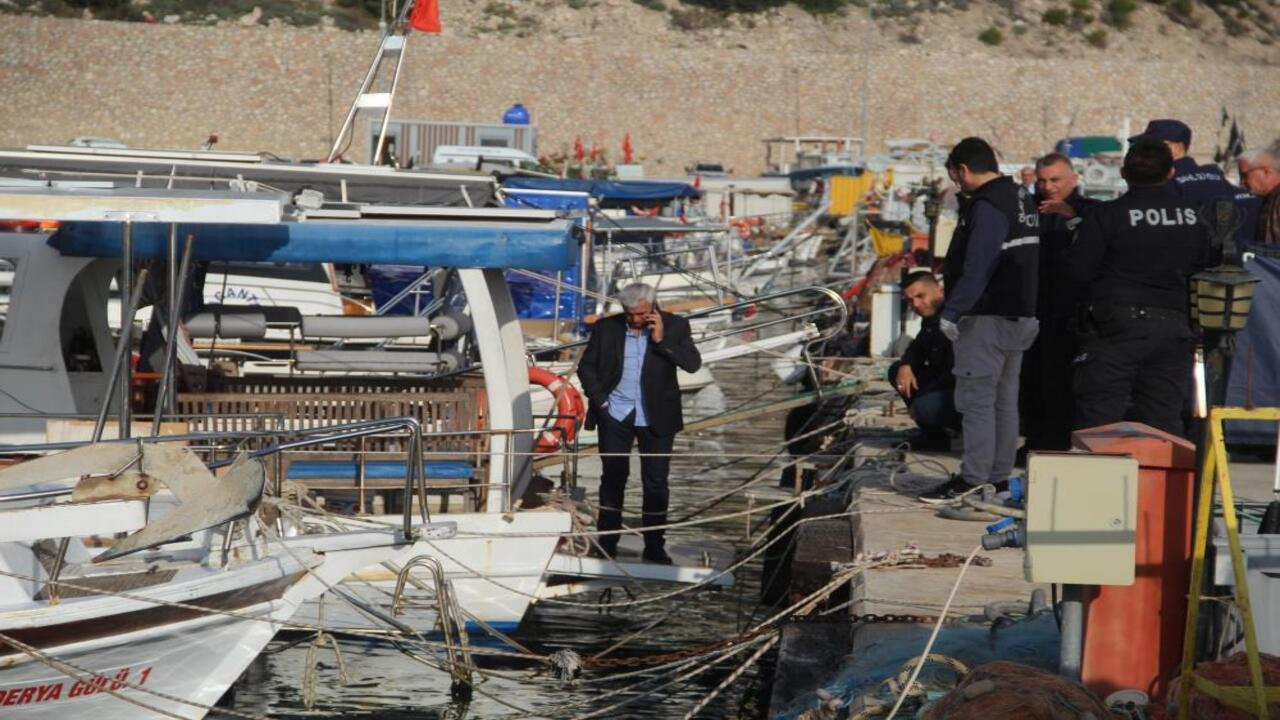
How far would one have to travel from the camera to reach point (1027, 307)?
305 inches

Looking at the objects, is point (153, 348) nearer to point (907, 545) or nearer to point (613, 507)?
point (613, 507)

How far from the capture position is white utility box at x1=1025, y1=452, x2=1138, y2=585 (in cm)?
461

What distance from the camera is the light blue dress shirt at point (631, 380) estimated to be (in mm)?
8781

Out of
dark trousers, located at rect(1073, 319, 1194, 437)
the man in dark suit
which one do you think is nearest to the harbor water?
the man in dark suit

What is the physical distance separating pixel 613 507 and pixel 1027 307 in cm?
242

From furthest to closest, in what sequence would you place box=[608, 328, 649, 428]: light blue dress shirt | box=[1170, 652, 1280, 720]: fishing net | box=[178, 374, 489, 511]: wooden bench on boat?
box=[608, 328, 649, 428]: light blue dress shirt < box=[178, 374, 489, 511]: wooden bench on boat < box=[1170, 652, 1280, 720]: fishing net

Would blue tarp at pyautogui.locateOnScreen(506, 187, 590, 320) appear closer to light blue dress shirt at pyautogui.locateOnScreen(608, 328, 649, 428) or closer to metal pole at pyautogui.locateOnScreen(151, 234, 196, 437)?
light blue dress shirt at pyautogui.locateOnScreen(608, 328, 649, 428)

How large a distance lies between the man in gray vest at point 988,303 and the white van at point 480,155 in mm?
17412

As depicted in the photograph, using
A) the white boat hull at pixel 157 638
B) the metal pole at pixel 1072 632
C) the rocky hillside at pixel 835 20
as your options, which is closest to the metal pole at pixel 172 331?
the white boat hull at pixel 157 638

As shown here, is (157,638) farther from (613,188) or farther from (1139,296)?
(613,188)

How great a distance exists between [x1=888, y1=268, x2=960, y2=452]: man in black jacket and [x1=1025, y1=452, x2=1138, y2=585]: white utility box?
4128 mm

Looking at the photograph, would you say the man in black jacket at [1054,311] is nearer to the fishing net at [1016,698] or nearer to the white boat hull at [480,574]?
the white boat hull at [480,574]

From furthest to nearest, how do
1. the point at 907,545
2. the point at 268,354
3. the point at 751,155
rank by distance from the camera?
the point at 751,155 → the point at 268,354 → the point at 907,545

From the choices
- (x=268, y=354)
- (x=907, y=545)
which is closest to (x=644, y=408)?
(x=907, y=545)
